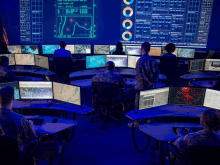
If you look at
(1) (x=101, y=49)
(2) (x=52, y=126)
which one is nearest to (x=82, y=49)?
(1) (x=101, y=49)

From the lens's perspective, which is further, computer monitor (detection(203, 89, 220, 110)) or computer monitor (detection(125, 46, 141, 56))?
computer monitor (detection(125, 46, 141, 56))

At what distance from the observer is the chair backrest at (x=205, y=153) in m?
→ 1.55

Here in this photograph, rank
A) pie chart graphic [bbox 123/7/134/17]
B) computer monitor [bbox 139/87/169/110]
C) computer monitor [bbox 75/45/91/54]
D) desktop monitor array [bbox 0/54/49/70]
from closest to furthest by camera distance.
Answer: computer monitor [bbox 139/87/169/110] < desktop monitor array [bbox 0/54/49/70] < computer monitor [bbox 75/45/91/54] < pie chart graphic [bbox 123/7/134/17]

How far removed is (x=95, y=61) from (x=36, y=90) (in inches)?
89.3

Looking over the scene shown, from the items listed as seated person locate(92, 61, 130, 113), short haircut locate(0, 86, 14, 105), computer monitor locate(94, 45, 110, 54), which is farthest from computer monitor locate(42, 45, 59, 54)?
short haircut locate(0, 86, 14, 105)

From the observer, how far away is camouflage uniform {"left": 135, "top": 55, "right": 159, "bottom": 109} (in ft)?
11.5

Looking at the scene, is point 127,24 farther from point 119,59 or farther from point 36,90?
point 36,90

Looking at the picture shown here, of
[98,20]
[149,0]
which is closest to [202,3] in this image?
[149,0]

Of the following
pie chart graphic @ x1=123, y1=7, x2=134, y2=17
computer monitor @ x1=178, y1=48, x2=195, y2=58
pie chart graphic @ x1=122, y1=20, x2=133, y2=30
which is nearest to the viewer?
computer monitor @ x1=178, y1=48, x2=195, y2=58

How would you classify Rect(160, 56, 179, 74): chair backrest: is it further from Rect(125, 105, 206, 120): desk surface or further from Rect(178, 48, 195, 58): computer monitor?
Rect(125, 105, 206, 120): desk surface

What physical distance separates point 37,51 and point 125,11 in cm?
338

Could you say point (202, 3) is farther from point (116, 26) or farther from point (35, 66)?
point (35, 66)

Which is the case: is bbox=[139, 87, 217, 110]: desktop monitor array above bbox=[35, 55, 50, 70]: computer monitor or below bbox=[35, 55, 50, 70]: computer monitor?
below

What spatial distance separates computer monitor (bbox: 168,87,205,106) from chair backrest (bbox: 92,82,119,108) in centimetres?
93
